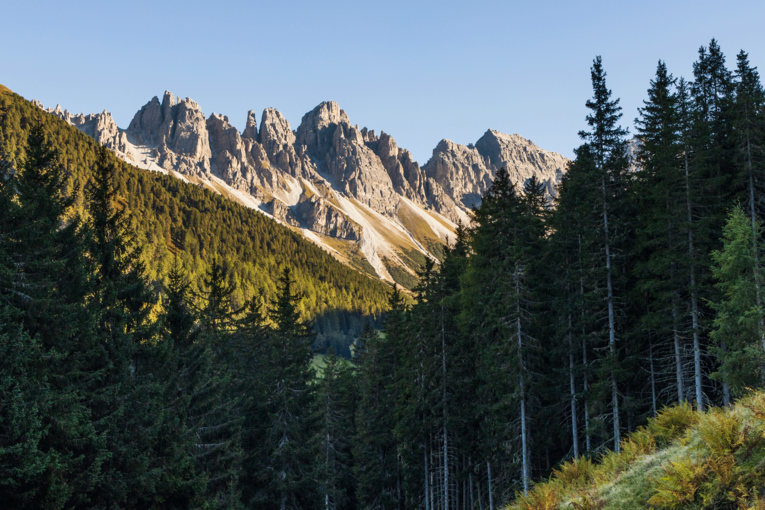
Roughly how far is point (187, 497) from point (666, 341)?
71.3ft

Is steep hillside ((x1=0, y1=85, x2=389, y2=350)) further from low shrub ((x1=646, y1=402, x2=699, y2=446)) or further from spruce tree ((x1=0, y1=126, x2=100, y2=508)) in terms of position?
low shrub ((x1=646, y1=402, x2=699, y2=446))

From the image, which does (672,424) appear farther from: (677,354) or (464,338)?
(464,338)

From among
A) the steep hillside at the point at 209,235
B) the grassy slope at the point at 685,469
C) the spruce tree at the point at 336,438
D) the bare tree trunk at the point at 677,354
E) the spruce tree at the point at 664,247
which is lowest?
the spruce tree at the point at 336,438

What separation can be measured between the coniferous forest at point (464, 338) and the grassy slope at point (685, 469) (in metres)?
0.38

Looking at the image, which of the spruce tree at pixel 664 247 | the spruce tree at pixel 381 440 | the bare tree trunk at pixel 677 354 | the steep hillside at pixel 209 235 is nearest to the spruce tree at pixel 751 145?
the spruce tree at pixel 664 247

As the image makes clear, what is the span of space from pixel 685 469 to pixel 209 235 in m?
147

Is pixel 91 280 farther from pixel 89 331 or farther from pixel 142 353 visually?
pixel 142 353

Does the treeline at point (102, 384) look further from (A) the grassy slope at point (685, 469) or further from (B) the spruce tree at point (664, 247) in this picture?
(B) the spruce tree at point (664, 247)

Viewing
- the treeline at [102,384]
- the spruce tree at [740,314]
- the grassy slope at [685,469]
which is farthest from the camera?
the spruce tree at [740,314]

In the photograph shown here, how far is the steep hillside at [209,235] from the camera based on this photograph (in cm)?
12425

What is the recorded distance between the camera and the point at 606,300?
22.2 meters

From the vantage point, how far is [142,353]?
21.2 meters

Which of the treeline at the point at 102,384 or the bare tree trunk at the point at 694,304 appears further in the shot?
the bare tree trunk at the point at 694,304

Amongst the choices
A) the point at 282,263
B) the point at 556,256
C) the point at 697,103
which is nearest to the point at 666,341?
the point at 556,256
